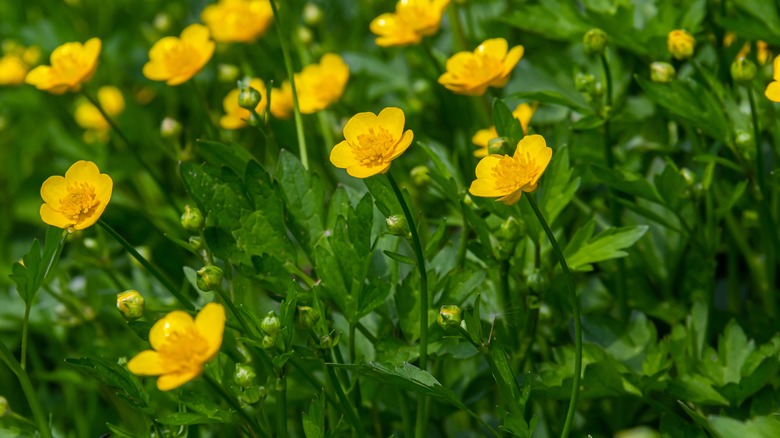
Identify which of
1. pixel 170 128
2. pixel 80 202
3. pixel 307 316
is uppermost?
pixel 80 202

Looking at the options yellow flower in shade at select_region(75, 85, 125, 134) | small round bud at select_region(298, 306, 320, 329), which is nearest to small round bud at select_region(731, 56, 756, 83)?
small round bud at select_region(298, 306, 320, 329)

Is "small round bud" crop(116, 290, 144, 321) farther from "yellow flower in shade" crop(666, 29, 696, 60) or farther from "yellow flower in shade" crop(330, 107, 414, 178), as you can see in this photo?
"yellow flower in shade" crop(666, 29, 696, 60)

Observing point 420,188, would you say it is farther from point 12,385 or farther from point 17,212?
point 17,212

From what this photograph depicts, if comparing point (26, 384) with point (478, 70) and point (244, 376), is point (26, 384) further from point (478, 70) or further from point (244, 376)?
point (478, 70)

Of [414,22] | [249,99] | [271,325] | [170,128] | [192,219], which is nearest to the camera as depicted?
[271,325]

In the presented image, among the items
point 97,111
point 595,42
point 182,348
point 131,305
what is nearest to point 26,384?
point 131,305

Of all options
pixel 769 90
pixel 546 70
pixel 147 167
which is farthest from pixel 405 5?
pixel 769 90
